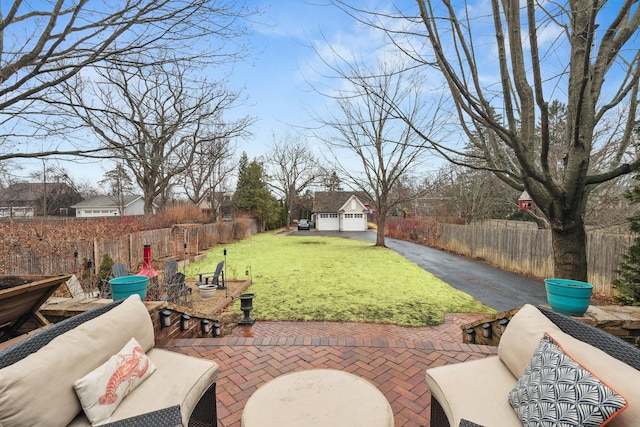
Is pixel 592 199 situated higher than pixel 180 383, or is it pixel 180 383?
pixel 592 199

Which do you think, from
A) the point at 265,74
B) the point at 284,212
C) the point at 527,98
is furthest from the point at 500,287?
the point at 284,212

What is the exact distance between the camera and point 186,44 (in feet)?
12.8

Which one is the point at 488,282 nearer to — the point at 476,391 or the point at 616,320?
the point at 616,320

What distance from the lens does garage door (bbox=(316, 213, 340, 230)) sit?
32.6m

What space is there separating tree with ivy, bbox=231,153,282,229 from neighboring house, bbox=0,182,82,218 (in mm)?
19154

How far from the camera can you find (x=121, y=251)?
30.7 ft

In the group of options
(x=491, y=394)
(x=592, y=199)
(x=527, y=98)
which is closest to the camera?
(x=491, y=394)

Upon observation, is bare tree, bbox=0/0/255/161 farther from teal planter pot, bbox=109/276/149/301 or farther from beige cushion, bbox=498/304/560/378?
beige cushion, bbox=498/304/560/378

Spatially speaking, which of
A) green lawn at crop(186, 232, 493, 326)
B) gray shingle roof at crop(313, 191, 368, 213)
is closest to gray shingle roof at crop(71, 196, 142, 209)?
gray shingle roof at crop(313, 191, 368, 213)

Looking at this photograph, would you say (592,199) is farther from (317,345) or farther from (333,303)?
(317,345)

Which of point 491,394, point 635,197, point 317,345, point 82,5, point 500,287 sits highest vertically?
point 82,5

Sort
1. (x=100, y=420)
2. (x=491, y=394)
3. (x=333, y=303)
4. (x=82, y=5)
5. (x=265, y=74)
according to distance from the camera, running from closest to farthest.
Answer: (x=100, y=420)
(x=491, y=394)
(x=82, y=5)
(x=265, y=74)
(x=333, y=303)

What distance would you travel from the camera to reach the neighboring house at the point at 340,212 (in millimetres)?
31469

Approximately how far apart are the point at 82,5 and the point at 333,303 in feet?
20.1
